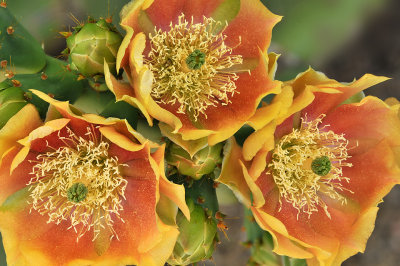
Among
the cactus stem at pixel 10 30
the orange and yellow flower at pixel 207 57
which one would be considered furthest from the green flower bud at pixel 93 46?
the cactus stem at pixel 10 30

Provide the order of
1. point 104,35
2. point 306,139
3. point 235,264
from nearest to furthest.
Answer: point 104,35
point 306,139
point 235,264

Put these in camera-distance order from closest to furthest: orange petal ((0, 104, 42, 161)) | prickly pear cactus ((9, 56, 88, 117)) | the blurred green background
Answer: orange petal ((0, 104, 42, 161)) → prickly pear cactus ((9, 56, 88, 117)) → the blurred green background

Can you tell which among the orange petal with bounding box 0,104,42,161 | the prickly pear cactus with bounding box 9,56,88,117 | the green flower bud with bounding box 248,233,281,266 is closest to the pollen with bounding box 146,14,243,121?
the prickly pear cactus with bounding box 9,56,88,117

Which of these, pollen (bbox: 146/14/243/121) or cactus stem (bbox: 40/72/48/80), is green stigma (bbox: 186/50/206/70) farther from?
cactus stem (bbox: 40/72/48/80)

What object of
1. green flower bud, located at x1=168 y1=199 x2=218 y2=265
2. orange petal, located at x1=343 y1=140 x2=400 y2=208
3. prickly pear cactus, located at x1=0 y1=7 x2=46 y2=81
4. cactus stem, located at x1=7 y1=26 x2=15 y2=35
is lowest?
orange petal, located at x1=343 y1=140 x2=400 y2=208

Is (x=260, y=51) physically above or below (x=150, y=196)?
above

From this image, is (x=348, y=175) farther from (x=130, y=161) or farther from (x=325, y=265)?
(x=130, y=161)

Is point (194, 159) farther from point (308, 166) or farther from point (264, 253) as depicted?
point (264, 253)

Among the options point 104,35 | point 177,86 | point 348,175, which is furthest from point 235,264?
point 104,35
